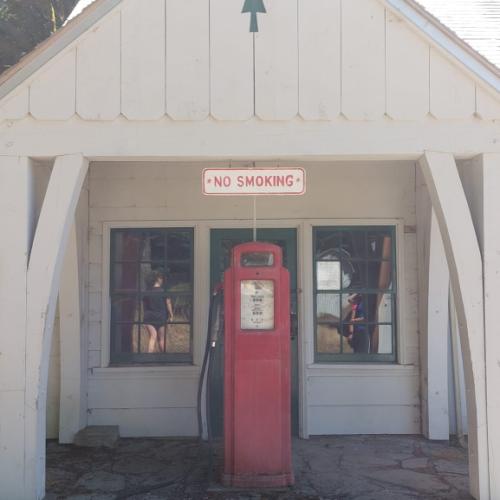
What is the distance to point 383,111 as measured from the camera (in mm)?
5078

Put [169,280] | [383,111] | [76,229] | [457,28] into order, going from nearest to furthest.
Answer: [383,111]
[457,28]
[76,229]
[169,280]

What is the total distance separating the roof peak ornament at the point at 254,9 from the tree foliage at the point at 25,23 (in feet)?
30.0

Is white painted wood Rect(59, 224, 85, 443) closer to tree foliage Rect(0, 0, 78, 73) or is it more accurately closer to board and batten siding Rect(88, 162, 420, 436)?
board and batten siding Rect(88, 162, 420, 436)

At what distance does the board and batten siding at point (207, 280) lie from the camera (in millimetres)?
7238

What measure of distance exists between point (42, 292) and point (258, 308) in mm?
1665

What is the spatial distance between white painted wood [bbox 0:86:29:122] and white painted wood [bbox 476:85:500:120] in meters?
3.34

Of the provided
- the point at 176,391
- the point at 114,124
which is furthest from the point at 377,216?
the point at 114,124

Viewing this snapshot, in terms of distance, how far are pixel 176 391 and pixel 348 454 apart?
1.91 m

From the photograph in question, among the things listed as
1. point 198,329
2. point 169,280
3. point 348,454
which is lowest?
point 348,454

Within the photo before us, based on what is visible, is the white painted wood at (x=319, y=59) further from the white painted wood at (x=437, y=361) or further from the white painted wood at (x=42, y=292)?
the white painted wood at (x=437, y=361)

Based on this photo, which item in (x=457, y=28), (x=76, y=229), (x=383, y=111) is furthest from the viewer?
(x=76, y=229)

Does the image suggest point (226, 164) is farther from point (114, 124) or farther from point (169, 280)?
point (114, 124)

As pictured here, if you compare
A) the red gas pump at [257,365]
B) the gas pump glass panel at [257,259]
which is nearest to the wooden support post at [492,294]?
the red gas pump at [257,365]

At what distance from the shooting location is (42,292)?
198 inches
